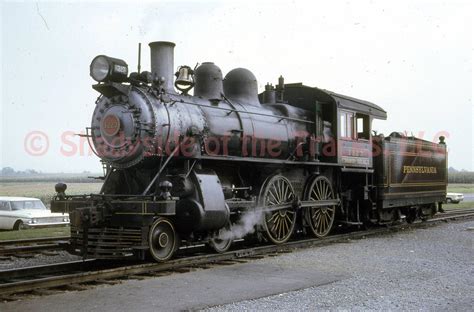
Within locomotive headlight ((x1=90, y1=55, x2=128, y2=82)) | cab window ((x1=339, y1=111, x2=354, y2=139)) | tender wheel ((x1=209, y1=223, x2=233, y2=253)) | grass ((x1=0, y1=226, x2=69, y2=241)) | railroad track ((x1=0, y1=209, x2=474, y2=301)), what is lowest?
grass ((x1=0, y1=226, x2=69, y2=241))

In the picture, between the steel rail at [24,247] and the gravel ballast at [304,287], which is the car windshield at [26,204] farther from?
the gravel ballast at [304,287]

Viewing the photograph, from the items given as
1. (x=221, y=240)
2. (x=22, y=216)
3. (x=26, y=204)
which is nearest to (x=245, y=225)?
(x=221, y=240)

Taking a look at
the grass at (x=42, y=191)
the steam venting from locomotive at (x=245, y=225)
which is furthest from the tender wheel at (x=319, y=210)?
the grass at (x=42, y=191)

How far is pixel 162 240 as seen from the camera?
8.77 metres

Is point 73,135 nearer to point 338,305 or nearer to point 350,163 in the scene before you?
point 338,305

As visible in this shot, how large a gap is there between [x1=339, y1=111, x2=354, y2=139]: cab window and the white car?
33.8 feet

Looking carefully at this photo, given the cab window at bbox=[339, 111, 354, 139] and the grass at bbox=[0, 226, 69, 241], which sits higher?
the cab window at bbox=[339, 111, 354, 139]

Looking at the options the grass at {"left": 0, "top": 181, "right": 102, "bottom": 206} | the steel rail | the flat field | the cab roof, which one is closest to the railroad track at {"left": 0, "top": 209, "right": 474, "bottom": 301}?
the steel rail

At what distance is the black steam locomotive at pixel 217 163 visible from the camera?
28.7ft

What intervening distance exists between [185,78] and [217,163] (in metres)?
1.72

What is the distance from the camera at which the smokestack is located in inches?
388

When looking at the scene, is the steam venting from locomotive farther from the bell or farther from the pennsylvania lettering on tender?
the pennsylvania lettering on tender

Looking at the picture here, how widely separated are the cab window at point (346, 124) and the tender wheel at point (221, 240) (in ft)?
15.8

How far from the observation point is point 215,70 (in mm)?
10898
